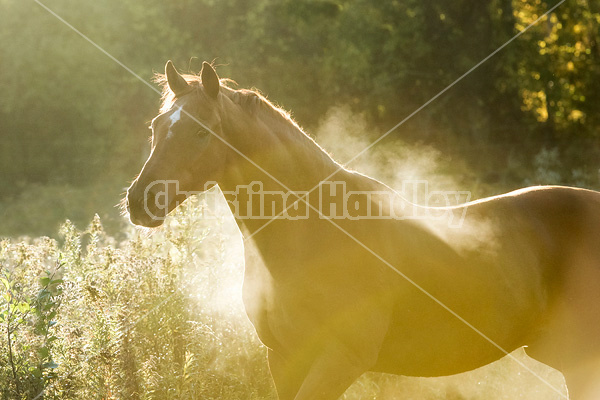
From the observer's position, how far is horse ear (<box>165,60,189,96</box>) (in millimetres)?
3545

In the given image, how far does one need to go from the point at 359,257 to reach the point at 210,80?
1.30 m

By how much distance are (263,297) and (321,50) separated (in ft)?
59.4

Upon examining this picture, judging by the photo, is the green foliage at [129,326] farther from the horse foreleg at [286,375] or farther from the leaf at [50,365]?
the horse foreleg at [286,375]

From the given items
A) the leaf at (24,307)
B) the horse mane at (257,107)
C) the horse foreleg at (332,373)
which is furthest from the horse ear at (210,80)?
the leaf at (24,307)

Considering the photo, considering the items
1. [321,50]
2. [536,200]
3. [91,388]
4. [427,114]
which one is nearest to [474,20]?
[427,114]

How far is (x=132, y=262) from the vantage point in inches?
200

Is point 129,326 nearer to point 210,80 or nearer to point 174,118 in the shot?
point 174,118

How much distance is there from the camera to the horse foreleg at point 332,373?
3266 mm

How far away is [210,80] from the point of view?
135 inches

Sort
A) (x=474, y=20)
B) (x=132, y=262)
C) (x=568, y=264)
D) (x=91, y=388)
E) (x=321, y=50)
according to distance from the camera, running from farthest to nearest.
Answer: (x=321, y=50)
(x=474, y=20)
(x=132, y=262)
(x=91, y=388)
(x=568, y=264)

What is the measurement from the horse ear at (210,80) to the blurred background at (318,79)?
14.0 meters

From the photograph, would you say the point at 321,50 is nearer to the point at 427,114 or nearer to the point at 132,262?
the point at 427,114

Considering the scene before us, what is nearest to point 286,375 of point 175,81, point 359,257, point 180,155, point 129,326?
point 359,257

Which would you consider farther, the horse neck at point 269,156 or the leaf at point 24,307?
the leaf at point 24,307
